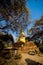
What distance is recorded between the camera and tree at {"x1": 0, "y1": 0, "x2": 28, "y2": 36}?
15.0 m

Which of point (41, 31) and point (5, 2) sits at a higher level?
point (5, 2)

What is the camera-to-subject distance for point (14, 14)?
17.2 m

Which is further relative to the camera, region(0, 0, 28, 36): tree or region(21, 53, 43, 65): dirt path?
region(21, 53, 43, 65): dirt path

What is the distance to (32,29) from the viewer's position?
27.4 meters

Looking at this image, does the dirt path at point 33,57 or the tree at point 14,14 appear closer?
the tree at point 14,14

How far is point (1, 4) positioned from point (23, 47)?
33.1ft

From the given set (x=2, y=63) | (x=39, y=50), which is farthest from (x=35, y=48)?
(x=2, y=63)

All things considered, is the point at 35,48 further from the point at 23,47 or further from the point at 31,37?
the point at 31,37

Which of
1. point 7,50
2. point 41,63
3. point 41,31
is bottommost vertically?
point 41,63

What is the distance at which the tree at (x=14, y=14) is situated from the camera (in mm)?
14969

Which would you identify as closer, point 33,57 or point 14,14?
point 14,14

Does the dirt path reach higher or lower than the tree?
lower

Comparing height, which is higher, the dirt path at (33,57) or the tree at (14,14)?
the tree at (14,14)

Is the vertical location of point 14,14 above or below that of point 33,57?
above
